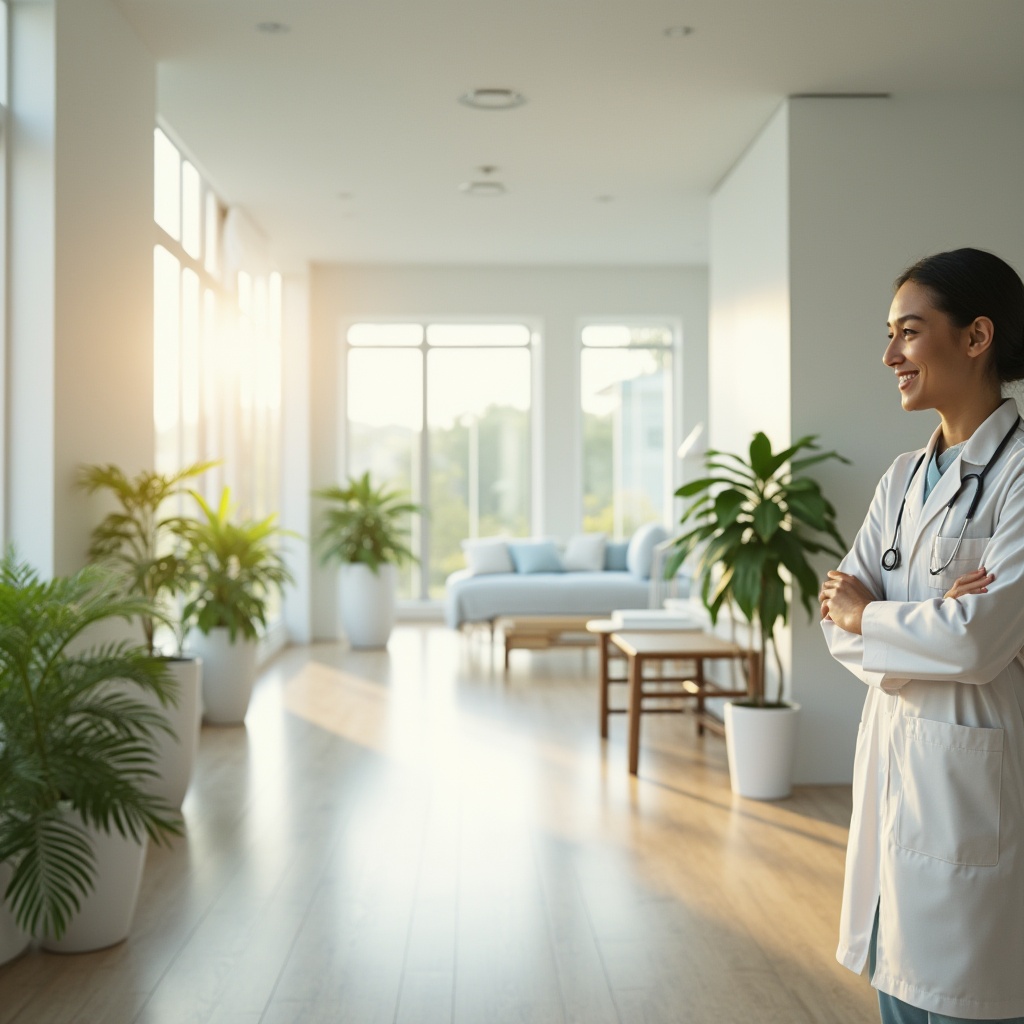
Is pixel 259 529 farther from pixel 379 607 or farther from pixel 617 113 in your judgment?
pixel 379 607

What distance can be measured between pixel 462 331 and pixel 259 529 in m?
5.24

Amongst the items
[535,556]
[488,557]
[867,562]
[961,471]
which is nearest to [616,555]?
[535,556]

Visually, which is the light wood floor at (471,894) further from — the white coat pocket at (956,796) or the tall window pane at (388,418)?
the tall window pane at (388,418)

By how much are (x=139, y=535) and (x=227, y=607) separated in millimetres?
1497

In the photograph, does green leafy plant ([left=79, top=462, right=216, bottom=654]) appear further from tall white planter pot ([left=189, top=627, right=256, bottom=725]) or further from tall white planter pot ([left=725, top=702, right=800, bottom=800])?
tall white planter pot ([left=725, top=702, right=800, bottom=800])

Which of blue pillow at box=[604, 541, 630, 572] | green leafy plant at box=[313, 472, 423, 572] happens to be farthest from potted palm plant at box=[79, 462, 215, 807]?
blue pillow at box=[604, 541, 630, 572]

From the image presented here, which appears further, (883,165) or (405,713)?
(405,713)

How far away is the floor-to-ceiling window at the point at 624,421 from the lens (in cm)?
1084

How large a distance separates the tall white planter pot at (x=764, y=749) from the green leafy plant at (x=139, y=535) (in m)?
2.35

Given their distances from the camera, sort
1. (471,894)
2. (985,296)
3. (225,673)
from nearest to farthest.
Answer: (985,296) → (471,894) → (225,673)

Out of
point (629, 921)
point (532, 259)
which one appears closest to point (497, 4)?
point (629, 921)

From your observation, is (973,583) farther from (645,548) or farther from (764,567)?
(645,548)

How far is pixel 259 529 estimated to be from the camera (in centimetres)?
604

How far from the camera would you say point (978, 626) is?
5.41ft
